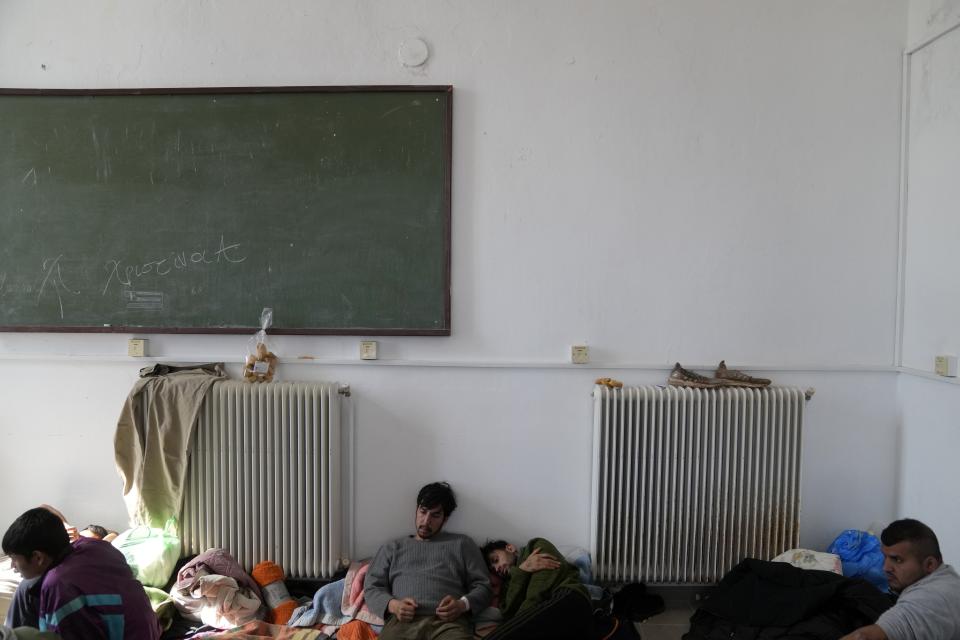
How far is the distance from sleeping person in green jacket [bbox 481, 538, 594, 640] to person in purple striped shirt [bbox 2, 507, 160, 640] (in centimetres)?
114

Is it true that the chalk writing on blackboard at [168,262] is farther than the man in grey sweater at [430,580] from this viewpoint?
Yes

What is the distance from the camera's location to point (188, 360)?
273 centimetres

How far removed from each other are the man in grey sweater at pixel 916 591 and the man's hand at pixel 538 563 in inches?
43.9

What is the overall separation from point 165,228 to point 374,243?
3.20 feet

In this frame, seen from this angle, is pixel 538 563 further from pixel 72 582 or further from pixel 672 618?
pixel 72 582

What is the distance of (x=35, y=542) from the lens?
162cm

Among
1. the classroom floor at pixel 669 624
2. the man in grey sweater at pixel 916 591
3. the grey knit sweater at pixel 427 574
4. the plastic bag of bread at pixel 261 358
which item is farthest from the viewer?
the plastic bag of bread at pixel 261 358

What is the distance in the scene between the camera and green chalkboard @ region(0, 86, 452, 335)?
2664 millimetres

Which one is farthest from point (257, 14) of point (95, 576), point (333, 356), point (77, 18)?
point (95, 576)

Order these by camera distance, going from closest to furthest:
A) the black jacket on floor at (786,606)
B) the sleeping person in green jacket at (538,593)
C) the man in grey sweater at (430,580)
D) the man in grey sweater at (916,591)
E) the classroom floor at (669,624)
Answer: the man in grey sweater at (916,591) < the sleeping person in green jacket at (538,593) < the black jacket on floor at (786,606) < the man in grey sweater at (430,580) < the classroom floor at (669,624)

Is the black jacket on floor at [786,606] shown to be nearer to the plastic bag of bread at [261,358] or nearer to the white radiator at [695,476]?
the white radiator at [695,476]

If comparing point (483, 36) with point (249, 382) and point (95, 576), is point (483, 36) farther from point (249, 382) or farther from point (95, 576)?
point (95, 576)

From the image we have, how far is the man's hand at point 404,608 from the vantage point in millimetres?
2248

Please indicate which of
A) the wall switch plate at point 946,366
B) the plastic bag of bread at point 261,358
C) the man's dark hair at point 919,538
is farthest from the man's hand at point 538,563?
the wall switch plate at point 946,366
